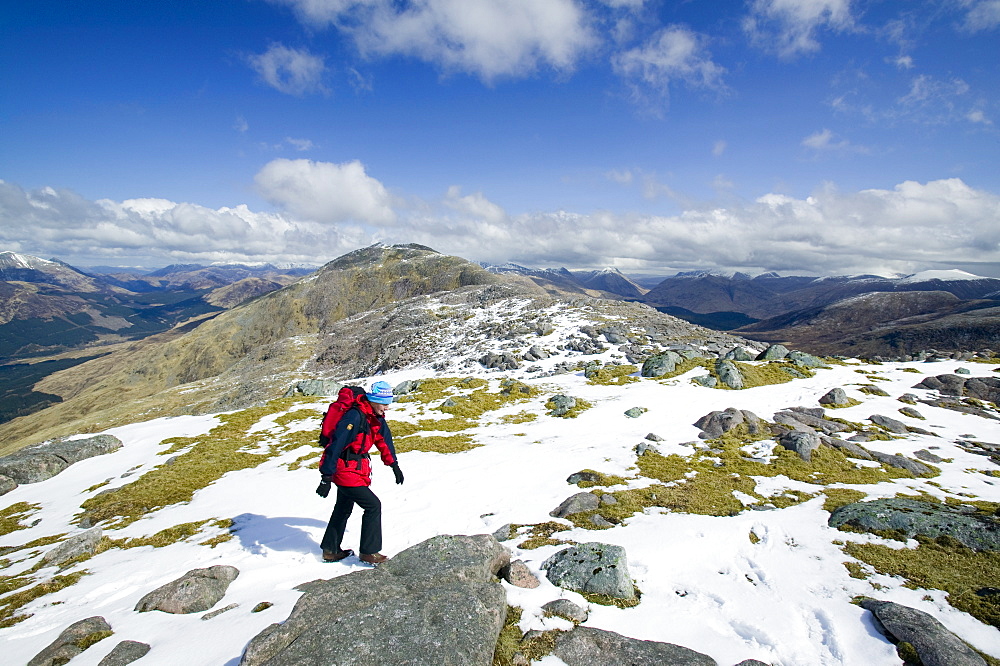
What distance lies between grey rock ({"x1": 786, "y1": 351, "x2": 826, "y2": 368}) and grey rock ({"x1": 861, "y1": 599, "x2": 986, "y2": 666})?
28248mm

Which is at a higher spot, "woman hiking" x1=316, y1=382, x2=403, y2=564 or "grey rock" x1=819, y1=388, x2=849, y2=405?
"woman hiking" x1=316, y1=382, x2=403, y2=564

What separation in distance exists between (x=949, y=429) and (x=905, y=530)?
630 inches

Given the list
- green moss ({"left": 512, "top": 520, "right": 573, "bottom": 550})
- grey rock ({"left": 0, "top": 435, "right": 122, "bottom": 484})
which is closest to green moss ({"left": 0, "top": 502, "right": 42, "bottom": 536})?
grey rock ({"left": 0, "top": 435, "right": 122, "bottom": 484})

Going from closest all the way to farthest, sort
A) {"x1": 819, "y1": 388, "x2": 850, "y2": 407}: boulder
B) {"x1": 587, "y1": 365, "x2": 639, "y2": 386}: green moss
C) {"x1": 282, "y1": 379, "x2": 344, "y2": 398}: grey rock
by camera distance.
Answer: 1. {"x1": 819, "y1": 388, "x2": 850, "y2": 407}: boulder
2. {"x1": 587, "y1": 365, "x2": 639, "y2": 386}: green moss
3. {"x1": 282, "y1": 379, "x2": 344, "y2": 398}: grey rock

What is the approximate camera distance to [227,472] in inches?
692

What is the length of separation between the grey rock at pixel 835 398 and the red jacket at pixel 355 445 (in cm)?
2540

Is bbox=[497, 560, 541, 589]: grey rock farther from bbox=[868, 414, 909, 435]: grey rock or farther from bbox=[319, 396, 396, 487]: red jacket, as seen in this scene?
bbox=[868, 414, 909, 435]: grey rock

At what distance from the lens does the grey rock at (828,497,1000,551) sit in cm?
902

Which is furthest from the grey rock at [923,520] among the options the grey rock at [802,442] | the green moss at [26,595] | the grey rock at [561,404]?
the green moss at [26,595]

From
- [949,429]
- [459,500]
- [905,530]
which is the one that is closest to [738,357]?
[949,429]

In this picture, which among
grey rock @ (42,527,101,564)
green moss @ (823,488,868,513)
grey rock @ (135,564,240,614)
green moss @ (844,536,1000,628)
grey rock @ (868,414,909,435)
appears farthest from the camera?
grey rock @ (868,414,909,435)

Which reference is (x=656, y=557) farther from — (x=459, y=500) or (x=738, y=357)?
(x=738, y=357)

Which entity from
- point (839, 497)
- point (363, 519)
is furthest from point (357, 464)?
point (839, 497)

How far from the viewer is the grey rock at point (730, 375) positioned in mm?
25781
